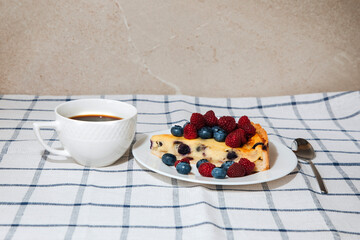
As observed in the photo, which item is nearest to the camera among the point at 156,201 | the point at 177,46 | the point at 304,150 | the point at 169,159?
the point at 156,201

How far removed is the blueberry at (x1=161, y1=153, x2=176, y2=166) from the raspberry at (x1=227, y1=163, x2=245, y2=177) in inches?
5.5

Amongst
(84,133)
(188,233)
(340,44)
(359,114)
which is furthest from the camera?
(340,44)

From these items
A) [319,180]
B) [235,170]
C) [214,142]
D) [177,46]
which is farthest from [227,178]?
[177,46]

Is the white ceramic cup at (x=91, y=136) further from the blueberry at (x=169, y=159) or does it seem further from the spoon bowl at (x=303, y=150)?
the spoon bowl at (x=303, y=150)

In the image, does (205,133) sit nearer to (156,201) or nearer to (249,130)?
(249,130)

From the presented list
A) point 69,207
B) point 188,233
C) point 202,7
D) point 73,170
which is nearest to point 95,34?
point 202,7

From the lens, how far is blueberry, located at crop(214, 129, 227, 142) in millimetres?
1016

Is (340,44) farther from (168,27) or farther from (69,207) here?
(69,207)

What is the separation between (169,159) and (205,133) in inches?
4.8

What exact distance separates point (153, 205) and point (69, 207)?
173 millimetres

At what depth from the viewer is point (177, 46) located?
1568 millimetres

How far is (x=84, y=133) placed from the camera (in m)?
0.93

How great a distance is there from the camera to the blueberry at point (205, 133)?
103cm

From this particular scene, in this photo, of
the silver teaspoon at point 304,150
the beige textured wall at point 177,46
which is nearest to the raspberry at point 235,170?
the silver teaspoon at point 304,150
